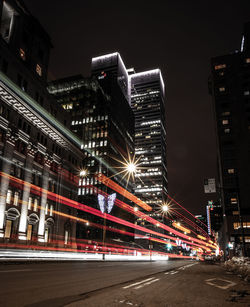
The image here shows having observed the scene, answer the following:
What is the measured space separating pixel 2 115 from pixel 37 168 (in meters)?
11.4

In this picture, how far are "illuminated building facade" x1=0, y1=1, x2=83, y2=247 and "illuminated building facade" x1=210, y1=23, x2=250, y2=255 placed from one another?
62.5m

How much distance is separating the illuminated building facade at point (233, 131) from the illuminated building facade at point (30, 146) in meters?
62.5

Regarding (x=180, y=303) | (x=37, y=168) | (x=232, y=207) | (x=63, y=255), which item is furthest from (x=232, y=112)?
(x=180, y=303)

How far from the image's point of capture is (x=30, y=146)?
143 ft

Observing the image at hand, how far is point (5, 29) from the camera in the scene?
152ft

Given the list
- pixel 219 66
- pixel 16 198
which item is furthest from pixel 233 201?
pixel 16 198

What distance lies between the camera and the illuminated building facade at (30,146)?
38.0 m

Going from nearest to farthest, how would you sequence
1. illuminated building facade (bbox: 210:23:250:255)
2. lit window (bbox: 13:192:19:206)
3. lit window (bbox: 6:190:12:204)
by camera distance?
lit window (bbox: 6:190:12:204) < lit window (bbox: 13:192:19:206) < illuminated building facade (bbox: 210:23:250:255)

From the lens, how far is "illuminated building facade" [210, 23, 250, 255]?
9444cm

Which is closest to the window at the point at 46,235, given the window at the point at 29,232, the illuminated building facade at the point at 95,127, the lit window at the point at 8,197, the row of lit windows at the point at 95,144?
the window at the point at 29,232

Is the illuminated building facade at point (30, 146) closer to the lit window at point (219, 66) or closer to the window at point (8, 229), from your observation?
the window at point (8, 229)

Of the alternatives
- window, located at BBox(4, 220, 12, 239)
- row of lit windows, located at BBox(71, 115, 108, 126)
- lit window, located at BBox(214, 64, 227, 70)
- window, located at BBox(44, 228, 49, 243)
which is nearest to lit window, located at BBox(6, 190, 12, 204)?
window, located at BBox(4, 220, 12, 239)

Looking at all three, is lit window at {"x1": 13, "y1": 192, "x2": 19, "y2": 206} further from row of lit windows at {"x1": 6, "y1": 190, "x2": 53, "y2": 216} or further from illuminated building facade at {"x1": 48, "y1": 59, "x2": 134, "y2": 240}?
illuminated building facade at {"x1": 48, "y1": 59, "x2": 134, "y2": 240}

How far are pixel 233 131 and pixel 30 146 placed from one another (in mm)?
85774
